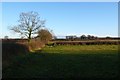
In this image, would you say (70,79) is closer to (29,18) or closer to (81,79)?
(81,79)

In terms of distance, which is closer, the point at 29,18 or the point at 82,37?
the point at 29,18

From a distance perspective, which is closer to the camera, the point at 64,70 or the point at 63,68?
the point at 64,70

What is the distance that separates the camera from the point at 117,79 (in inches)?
503

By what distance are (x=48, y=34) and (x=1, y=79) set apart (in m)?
71.2

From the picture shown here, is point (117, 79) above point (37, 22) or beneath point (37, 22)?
beneath

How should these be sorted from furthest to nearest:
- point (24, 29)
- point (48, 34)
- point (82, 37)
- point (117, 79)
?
point (82, 37) → point (48, 34) → point (24, 29) → point (117, 79)

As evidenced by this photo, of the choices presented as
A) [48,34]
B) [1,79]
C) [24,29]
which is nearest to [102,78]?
[1,79]

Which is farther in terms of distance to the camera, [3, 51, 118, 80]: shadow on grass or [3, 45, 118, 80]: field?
[3, 45, 118, 80]: field

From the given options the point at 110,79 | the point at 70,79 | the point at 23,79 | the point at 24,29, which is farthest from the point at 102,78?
the point at 24,29

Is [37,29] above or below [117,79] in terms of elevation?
above

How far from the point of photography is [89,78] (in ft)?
44.0

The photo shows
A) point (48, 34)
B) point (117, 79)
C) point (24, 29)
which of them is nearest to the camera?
point (117, 79)

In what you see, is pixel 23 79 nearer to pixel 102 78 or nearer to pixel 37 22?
pixel 102 78

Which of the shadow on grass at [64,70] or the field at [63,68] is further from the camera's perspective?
the field at [63,68]
